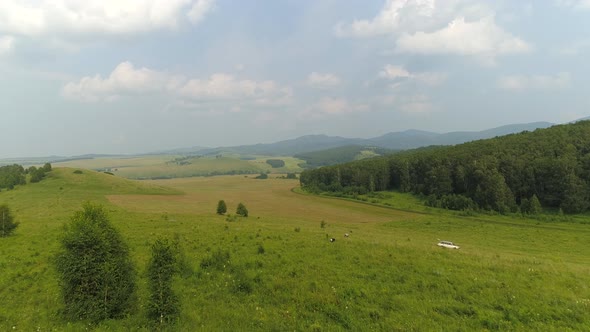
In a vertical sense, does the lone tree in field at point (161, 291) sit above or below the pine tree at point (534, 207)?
above

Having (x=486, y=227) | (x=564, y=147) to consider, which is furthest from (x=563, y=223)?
(x=564, y=147)

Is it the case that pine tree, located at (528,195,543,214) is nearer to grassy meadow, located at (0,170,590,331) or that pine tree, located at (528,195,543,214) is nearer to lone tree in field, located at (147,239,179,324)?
grassy meadow, located at (0,170,590,331)

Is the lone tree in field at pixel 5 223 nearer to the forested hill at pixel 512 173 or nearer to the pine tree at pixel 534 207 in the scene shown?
the forested hill at pixel 512 173

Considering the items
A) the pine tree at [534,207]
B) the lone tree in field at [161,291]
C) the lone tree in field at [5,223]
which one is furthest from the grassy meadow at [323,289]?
the pine tree at [534,207]

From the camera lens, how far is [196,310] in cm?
1257

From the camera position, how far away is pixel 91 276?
11.7 meters

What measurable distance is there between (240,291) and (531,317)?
43.8 ft

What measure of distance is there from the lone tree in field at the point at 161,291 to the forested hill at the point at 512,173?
8045 cm

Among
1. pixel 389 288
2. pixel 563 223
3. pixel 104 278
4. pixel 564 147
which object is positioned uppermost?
pixel 564 147

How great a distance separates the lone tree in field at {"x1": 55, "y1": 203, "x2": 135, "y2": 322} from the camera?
1169 cm

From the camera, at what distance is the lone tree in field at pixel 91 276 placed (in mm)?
11688

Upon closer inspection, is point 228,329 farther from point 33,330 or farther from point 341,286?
point 33,330

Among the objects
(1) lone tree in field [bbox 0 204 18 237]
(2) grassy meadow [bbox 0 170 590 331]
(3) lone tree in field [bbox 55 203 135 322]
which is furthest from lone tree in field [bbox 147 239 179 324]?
(1) lone tree in field [bbox 0 204 18 237]

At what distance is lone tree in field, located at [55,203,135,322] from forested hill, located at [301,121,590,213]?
8173 cm
